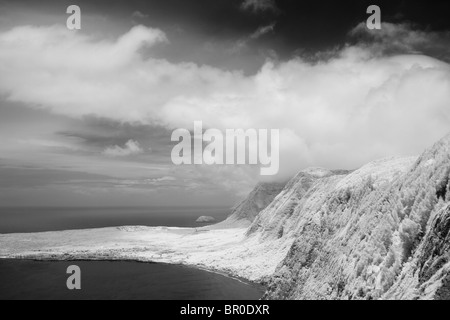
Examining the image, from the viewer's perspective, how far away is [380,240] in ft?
117

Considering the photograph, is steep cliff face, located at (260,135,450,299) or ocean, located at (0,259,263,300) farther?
ocean, located at (0,259,263,300)

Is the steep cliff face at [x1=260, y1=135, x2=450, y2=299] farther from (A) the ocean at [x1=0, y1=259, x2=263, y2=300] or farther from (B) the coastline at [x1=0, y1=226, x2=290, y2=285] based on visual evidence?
(B) the coastline at [x1=0, y1=226, x2=290, y2=285]

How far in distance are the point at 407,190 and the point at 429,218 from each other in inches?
210

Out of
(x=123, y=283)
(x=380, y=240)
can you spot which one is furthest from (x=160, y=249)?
(x=380, y=240)

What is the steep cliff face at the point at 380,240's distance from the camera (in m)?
25.8

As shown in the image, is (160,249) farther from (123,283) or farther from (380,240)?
(380,240)

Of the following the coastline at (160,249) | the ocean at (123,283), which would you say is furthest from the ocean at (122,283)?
the coastline at (160,249)

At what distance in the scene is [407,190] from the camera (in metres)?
35.7

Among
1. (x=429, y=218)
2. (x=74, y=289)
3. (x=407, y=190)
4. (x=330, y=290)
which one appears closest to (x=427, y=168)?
(x=407, y=190)

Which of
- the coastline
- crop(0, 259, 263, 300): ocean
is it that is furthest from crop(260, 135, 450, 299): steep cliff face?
Result: the coastline

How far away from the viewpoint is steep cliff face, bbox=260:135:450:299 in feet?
84.8

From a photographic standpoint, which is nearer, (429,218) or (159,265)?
(429,218)
